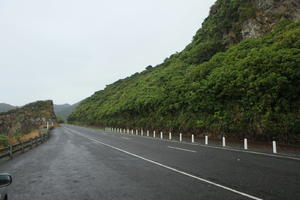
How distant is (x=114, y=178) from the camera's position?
7770 millimetres

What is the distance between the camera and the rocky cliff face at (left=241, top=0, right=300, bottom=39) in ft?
101

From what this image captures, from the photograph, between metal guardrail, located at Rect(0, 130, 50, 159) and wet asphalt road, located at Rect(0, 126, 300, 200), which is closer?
wet asphalt road, located at Rect(0, 126, 300, 200)

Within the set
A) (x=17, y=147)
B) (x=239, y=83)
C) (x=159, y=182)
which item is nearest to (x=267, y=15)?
→ (x=239, y=83)

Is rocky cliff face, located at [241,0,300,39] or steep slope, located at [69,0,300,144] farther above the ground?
rocky cliff face, located at [241,0,300,39]

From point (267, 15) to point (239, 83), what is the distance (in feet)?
60.1

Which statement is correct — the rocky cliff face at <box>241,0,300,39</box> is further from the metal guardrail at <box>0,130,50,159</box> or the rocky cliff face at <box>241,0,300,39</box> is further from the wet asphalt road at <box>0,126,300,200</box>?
the metal guardrail at <box>0,130,50,159</box>

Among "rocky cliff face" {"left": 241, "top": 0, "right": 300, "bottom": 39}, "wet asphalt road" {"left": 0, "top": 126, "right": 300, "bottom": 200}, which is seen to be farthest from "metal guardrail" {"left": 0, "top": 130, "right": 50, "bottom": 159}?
"rocky cliff face" {"left": 241, "top": 0, "right": 300, "bottom": 39}

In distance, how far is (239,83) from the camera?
66.6 ft

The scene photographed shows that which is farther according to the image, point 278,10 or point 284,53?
point 278,10

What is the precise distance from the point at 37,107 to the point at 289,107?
12071cm

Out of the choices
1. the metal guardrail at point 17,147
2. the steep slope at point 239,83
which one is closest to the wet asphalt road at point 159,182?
the metal guardrail at point 17,147

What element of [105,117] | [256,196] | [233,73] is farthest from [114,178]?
[105,117]

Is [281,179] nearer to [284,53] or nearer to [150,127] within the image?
[284,53]

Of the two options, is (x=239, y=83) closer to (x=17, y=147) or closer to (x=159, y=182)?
(x=159, y=182)
